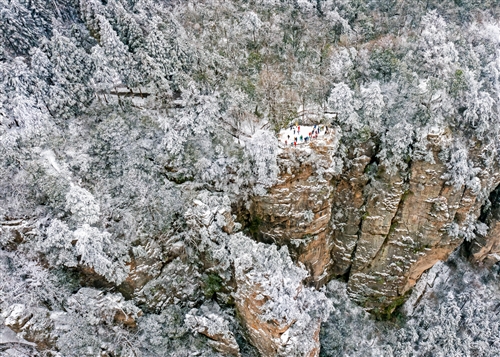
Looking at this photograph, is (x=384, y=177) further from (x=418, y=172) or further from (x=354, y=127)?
(x=354, y=127)

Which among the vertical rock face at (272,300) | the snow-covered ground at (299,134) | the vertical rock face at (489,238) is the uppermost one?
the snow-covered ground at (299,134)

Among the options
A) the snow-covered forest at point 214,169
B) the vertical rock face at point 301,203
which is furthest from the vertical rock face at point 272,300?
the vertical rock face at point 301,203

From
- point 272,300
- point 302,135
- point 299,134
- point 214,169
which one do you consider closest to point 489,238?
point 302,135

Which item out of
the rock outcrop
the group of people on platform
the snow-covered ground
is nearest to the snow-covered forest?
the rock outcrop

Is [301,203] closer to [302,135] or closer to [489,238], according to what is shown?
[302,135]

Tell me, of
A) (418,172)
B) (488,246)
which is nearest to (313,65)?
(418,172)

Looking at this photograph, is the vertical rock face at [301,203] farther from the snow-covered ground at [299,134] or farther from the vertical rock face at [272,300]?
the vertical rock face at [272,300]

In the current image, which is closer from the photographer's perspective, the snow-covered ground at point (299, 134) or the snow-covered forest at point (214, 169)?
the snow-covered forest at point (214, 169)
